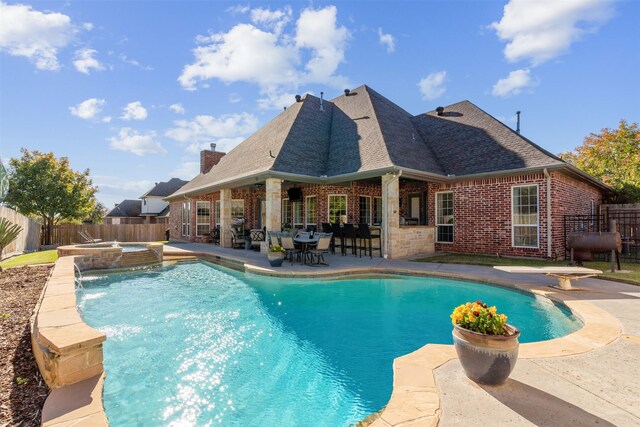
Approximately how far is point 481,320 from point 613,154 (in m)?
28.5

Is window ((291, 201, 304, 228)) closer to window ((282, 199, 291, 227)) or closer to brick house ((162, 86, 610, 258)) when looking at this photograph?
brick house ((162, 86, 610, 258))

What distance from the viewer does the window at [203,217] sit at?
19.9m

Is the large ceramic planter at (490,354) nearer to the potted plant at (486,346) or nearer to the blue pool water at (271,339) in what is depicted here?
the potted plant at (486,346)

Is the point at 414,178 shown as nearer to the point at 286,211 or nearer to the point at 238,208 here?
the point at 286,211

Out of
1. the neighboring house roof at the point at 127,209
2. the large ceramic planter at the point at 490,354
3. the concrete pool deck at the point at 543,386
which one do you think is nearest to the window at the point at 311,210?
the concrete pool deck at the point at 543,386

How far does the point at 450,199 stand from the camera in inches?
488

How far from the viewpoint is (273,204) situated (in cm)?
1139

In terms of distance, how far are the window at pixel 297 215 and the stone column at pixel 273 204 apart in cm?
382

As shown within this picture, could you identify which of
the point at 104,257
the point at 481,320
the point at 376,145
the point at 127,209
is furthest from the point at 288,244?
the point at 127,209

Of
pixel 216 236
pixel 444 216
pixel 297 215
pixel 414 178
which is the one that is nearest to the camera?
pixel 414 178

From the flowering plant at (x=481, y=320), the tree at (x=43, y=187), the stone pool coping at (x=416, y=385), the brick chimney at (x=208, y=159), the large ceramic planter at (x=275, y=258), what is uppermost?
the brick chimney at (x=208, y=159)

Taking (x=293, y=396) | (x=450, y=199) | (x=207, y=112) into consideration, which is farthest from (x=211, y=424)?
(x=207, y=112)

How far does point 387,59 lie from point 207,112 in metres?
8.34

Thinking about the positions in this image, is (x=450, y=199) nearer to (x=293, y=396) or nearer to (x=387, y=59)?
(x=387, y=59)
